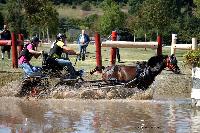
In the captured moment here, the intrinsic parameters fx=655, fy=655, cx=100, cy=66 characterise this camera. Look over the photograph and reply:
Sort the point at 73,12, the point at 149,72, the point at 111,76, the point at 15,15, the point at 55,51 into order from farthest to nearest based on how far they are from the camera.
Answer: the point at 73,12 → the point at 15,15 → the point at 55,51 → the point at 111,76 → the point at 149,72

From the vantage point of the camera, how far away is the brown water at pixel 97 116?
36.9 ft

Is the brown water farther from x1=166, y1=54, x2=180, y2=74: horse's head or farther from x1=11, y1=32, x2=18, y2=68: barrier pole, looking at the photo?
x1=11, y1=32, x2=18, y2=68: barrier pole

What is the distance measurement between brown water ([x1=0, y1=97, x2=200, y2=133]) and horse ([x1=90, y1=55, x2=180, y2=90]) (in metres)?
0.69

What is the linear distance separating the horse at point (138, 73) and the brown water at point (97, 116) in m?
0.69

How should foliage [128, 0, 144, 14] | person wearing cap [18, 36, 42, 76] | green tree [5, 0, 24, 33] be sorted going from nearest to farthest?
1. person wearing cap [18, 36, 42, 76]
2. green tree [5, 0, 24, 33]
3. foliage [128, 0, 144, 14]

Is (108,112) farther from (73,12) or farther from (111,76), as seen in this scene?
(73,12)

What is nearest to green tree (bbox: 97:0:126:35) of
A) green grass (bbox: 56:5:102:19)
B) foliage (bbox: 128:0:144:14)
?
foliage (bbox: 128:0:144:14)

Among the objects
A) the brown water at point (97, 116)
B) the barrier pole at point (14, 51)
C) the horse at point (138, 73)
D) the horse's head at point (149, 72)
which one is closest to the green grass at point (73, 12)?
the barrier pole at point (14, 51)

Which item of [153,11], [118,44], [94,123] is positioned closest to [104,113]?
[94,123]

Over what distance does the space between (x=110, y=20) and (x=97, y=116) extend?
7950cm

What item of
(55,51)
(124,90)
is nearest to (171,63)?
(124,90)

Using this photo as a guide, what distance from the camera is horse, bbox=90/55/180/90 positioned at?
16938 millimetres

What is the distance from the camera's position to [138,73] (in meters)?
17.1

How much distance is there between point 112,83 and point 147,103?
1525 millimetres
